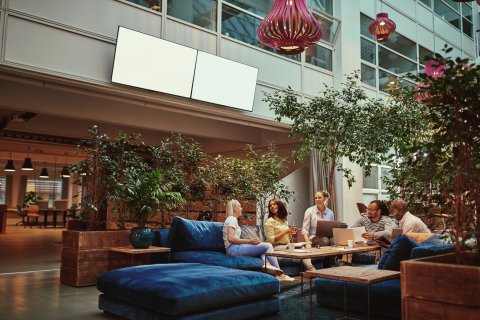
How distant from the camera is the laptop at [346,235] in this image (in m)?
5.95

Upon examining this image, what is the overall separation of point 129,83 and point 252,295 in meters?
4.13

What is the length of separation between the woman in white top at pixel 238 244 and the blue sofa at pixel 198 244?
10 centimetres

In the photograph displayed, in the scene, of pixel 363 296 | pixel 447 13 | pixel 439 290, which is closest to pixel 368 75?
pixel 447 13

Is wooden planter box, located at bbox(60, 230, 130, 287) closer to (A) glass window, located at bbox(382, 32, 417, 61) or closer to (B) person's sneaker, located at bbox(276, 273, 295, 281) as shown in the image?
(B) person's sneaker, located at bbox(276, 273, 295, 281)

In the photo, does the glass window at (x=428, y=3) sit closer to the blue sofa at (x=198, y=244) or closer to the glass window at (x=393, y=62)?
the glass window at (x=393, y=62)

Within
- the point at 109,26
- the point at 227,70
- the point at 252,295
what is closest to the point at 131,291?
the point at 252,295

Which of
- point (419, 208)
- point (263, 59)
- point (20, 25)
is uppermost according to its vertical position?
point (263, 59)

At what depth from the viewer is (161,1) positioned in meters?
7.65

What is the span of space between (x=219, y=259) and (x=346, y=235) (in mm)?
1703

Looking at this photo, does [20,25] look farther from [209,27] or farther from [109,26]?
[209,27]

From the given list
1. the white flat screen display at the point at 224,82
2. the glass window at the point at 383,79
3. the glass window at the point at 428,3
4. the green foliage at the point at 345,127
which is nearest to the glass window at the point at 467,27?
the glass window at the point at 428,3

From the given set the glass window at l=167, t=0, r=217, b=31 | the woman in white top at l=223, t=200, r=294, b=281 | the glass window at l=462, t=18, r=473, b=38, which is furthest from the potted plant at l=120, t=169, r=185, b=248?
the glass window at l=462, t=18, r=473, b=38

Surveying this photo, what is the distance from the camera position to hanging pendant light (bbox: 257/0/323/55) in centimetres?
559

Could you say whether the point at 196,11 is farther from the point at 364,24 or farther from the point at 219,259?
the point at 364,24
